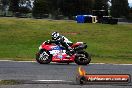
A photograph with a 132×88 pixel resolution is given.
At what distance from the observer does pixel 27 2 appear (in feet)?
404

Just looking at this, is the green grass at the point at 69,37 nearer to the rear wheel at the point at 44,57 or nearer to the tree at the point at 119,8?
the rear wheel at the point at 44,57

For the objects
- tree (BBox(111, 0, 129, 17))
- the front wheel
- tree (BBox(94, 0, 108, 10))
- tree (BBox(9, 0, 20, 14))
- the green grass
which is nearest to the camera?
the front wheel

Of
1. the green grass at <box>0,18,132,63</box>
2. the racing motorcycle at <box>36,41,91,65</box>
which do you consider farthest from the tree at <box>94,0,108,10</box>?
the racing motorcycle at <box>36,41,91,65</box>

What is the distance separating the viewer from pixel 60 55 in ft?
69.8

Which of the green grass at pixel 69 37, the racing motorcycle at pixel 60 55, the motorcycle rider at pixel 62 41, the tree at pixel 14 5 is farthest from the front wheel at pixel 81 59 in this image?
the tree at pixel 14 5

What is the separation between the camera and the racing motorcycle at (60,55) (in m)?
21.0

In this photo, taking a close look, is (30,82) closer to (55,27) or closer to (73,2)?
(55,27)

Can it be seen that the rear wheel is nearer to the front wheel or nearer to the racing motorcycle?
the racing motorcycle

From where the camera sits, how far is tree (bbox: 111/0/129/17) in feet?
409

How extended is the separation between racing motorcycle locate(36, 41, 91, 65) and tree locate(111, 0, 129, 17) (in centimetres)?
10195

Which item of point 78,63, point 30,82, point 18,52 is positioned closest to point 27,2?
point 18,52

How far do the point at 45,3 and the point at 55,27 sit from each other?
61577 mm

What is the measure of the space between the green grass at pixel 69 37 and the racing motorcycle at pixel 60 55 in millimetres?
5250

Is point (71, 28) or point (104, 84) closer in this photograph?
point (104, 84)
